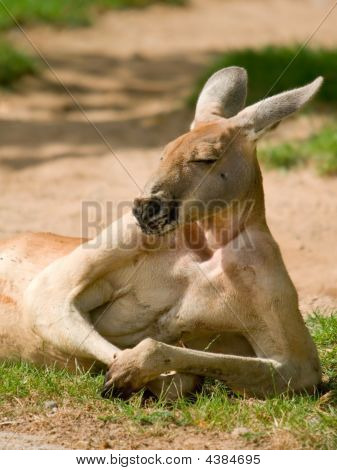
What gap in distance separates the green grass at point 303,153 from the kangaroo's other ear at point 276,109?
4.40 metres

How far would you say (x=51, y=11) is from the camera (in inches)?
583

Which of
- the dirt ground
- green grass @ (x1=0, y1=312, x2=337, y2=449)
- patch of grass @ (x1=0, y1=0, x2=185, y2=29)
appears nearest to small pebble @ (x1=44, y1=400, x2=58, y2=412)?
green grass @ (x1=0, y1=312, x2=337, y2=449)

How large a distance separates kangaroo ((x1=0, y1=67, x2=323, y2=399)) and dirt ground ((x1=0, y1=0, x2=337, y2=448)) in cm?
60

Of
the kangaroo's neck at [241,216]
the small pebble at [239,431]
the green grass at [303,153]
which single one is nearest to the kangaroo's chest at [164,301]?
the kangaroo's neck at [241,216]

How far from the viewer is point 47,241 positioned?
20.7 feet

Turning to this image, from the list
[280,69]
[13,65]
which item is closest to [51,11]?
[13,65]

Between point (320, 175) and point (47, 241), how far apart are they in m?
4.10

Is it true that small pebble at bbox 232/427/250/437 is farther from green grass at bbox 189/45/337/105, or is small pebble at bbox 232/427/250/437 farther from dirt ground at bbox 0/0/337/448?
green grass at bbox 189/45/337/105

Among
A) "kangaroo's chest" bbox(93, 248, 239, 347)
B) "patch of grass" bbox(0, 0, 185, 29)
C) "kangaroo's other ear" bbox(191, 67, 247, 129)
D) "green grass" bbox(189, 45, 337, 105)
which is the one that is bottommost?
"kangaroo's chest" bbox(93, 248, 239, 347)

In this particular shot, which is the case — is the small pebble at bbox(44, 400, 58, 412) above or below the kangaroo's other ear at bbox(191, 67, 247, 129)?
below

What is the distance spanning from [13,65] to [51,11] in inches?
107

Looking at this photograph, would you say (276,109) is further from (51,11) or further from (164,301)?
(51,11)

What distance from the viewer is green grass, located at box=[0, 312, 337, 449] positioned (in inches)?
199

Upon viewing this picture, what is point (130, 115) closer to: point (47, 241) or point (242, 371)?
point (47, 241)
